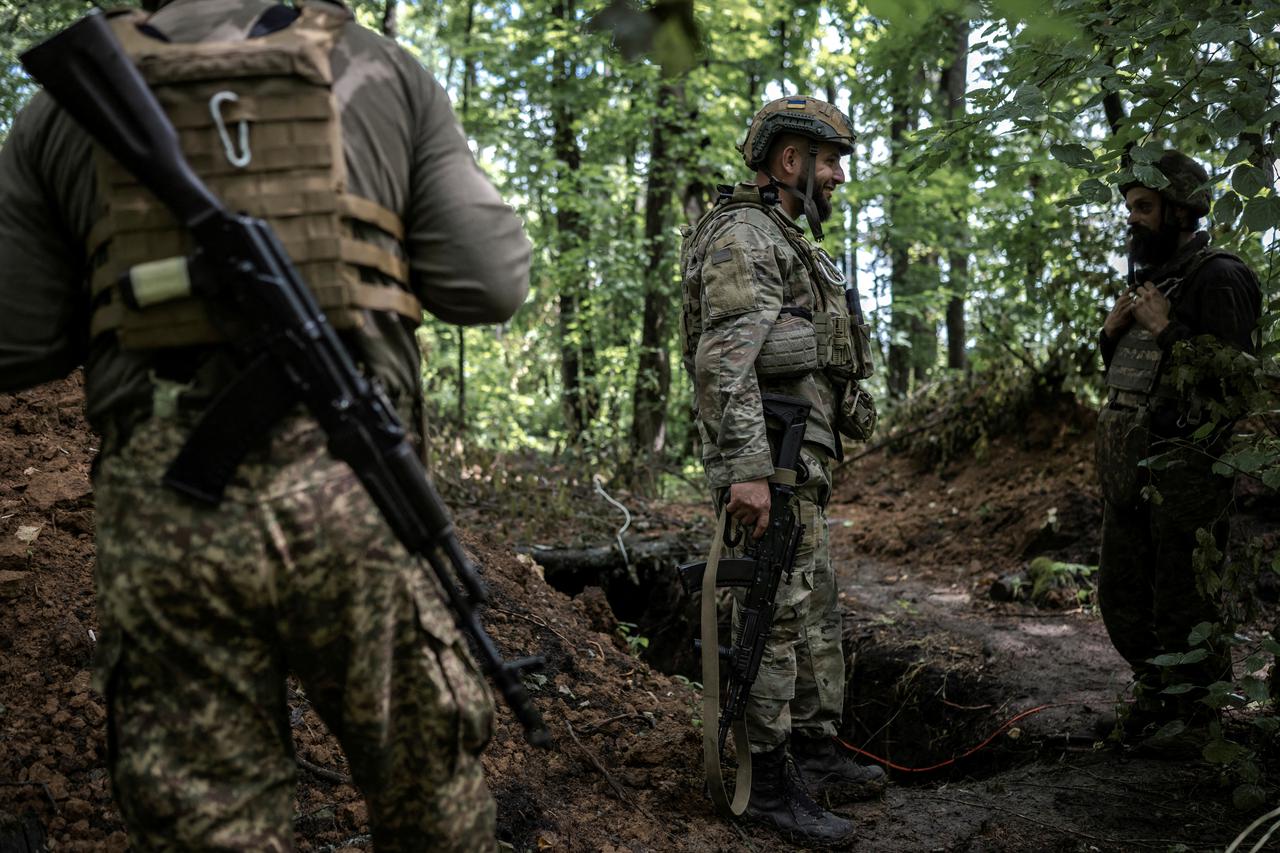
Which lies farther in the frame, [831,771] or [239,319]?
[831,771]

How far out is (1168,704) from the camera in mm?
4379

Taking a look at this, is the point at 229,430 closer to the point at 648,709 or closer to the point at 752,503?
the point at 752,503

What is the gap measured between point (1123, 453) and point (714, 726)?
234 centimetres

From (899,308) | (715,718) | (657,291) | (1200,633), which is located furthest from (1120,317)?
(899,308)

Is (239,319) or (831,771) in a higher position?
(239,319)

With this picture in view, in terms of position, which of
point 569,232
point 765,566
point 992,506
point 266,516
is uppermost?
point 569,232

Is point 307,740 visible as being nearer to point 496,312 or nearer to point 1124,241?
point 496,312

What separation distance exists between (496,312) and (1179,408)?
3.49 metres

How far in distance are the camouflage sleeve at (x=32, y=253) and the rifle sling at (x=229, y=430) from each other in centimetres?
46

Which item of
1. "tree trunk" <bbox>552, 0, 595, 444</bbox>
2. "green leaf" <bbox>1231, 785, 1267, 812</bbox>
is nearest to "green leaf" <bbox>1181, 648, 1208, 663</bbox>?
"green leaf" <bbox>1231, 785, 1267, 812</bbox>

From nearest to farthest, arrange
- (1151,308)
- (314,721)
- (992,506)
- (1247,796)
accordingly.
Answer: (1247,796)
(314,721)
(1151,308)
(992,506)

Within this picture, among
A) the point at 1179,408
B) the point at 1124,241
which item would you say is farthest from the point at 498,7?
the point at 1179,408

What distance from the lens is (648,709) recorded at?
14.6 feet

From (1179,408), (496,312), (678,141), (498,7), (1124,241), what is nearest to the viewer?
(496,312)
